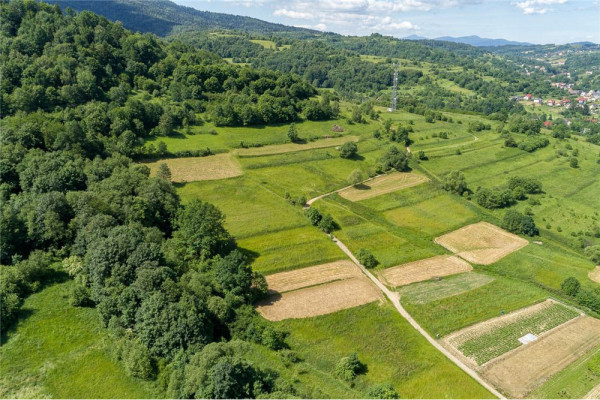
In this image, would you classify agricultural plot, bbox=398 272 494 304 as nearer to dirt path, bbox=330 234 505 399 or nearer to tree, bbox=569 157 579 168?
dirt path, bbox=330 234 505 399

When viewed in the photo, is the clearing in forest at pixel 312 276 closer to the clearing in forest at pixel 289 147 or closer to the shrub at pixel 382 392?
the shrub at pixel 382 392

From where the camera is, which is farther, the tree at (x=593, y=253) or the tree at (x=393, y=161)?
the tree at (x=393, y=161)

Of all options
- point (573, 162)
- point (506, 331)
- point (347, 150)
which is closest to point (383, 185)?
point (347, 150)

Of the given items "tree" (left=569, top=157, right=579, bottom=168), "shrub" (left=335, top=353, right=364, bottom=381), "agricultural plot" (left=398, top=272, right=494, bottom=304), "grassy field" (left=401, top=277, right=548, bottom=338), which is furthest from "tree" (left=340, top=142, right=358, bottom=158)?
"tree" (left=569, top=157, right=579, bottom=168)

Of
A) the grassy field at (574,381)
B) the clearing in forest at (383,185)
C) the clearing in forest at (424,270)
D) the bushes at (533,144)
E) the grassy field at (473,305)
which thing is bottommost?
the grassy field at (574,381)

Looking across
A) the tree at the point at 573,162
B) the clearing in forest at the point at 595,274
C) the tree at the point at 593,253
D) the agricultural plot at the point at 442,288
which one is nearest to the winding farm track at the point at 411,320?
the agricultural plot at the point at 442,288

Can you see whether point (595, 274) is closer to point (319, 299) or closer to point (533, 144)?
point (319, 299)

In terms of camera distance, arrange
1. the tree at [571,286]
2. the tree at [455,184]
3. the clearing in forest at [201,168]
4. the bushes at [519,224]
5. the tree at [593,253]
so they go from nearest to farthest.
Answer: the tree at [571,286], the tree at [593,253], the bushes at [519,224], the clearing in forest at [201,168], the tree at [455,184]
